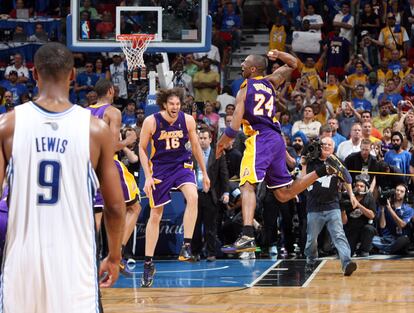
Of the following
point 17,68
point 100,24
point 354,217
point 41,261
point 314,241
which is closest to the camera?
point 41,261

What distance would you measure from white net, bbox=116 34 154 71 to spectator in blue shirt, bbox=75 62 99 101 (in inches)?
218

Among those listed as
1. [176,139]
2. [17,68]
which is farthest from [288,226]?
[17,68]

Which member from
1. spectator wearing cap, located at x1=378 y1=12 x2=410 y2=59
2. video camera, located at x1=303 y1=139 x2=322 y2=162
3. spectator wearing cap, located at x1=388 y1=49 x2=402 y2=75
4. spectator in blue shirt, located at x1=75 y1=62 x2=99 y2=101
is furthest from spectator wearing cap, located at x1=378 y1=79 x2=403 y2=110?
spectator in blue shirt, located at x1=75 y1=62 x2=99 y2=101

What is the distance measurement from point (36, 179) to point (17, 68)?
1653cm

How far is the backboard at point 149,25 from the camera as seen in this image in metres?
14.2

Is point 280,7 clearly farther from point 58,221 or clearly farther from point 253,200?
point 58,221

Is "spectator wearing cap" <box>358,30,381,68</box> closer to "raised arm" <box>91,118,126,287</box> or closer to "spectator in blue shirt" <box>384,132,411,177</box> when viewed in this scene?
"spectator in blue shirt" <box>384,132,411,177</box>

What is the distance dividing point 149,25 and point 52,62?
1013 cm

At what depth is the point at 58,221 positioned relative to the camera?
4.30 meters

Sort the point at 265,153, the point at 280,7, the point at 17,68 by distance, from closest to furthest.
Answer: the point at 265,153, the point at 17,68, the point at 280,7

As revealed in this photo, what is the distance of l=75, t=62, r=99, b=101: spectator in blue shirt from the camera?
19656 mm

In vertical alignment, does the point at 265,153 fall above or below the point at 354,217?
above

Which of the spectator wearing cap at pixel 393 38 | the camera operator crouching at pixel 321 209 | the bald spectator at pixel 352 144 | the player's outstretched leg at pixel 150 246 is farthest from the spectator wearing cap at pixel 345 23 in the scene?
the player's outstretched leg at pixel 150 246

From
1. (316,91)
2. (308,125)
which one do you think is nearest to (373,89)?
(316,91)
